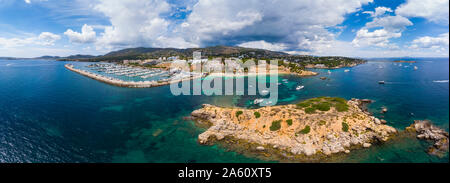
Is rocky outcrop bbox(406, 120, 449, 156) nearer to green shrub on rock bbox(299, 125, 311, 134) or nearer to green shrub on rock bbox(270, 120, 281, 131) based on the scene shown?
green shrub on rock bbox(299, 125, 311, 134)

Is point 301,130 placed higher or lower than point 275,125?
lower

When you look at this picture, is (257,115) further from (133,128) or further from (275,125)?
(133,128)

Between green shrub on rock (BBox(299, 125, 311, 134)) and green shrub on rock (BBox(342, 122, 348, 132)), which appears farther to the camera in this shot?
green shrub on rock (BBox(299, 125, 311, 134))

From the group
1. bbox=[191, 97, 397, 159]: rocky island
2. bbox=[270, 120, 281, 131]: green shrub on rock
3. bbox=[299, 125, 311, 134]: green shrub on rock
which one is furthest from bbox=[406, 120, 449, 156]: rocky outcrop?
bbox=[270, 120, 281, 131]: green shrub on rock

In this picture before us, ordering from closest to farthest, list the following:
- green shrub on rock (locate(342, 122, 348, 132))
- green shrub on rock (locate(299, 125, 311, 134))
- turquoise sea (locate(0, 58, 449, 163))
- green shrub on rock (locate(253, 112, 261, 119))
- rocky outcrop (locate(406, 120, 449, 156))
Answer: rocky outcrop (locate(406, 120, 449, 156))
turquoise sea (locate(0, 58, 449, 163))
green shrub on rock (locate(342, 122, 348, 132))
green shrub on rock (locate(299, 125, 311, 134))
green shrub on rock (locate(253, 112, 261, 119))

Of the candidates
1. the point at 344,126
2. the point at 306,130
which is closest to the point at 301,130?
the point at 306,130
